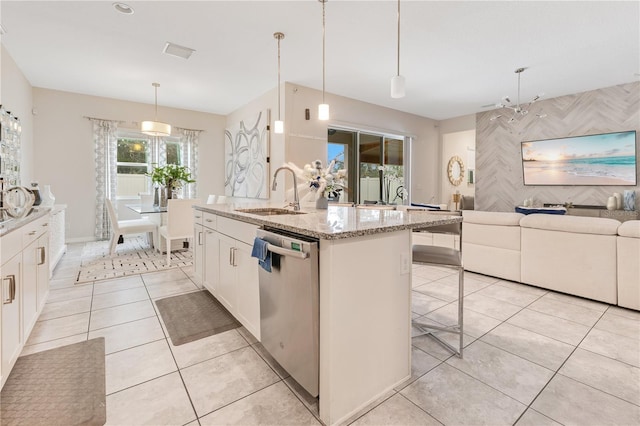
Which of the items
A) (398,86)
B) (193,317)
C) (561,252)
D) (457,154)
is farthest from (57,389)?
(457,154)

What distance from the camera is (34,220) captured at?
2.08 m

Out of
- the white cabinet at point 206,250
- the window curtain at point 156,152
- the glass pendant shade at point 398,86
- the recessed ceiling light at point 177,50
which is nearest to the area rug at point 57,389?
the white cabinet at point 206,250

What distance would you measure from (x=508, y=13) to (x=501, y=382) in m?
3.36

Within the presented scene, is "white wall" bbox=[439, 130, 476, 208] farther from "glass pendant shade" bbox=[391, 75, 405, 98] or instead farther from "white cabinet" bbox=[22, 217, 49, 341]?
"white cabinet" bbox=[22, 217, 49, 341]

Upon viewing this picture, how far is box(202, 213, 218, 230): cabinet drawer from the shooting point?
256 centimetres

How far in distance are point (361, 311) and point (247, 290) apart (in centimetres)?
95

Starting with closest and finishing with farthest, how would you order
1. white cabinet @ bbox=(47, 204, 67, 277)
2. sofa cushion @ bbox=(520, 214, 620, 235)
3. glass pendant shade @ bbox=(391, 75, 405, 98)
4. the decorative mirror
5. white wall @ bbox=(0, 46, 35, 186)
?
1. glass pendant shade @ bbox=(391, 75, 405, 98)
2. sofa cushion @ bbox=(520, 214, 620, 235)
3. white cabinet @ bbox=(47, 204, 67, 277)
4. white wall @ bbox=(0, 46, 35, 186)
5. the decorative mirror

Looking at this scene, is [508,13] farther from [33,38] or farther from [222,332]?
[33,38]

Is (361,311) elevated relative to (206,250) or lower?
lower

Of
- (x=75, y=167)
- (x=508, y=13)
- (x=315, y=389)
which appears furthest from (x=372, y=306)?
(x=75, y=167)

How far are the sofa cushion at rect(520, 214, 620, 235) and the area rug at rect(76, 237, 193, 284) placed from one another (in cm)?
419

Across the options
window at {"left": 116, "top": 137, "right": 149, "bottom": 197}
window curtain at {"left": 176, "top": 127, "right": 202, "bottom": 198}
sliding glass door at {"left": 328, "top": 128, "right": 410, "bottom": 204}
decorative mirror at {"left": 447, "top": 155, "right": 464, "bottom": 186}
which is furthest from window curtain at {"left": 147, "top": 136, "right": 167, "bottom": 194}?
decorative mirror at {"left": 447, "top": 155, "right": 464, "bottom": 186}

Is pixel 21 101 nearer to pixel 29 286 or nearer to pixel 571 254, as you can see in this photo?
pixel 29 286

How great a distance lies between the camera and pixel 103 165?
567 centimetres
